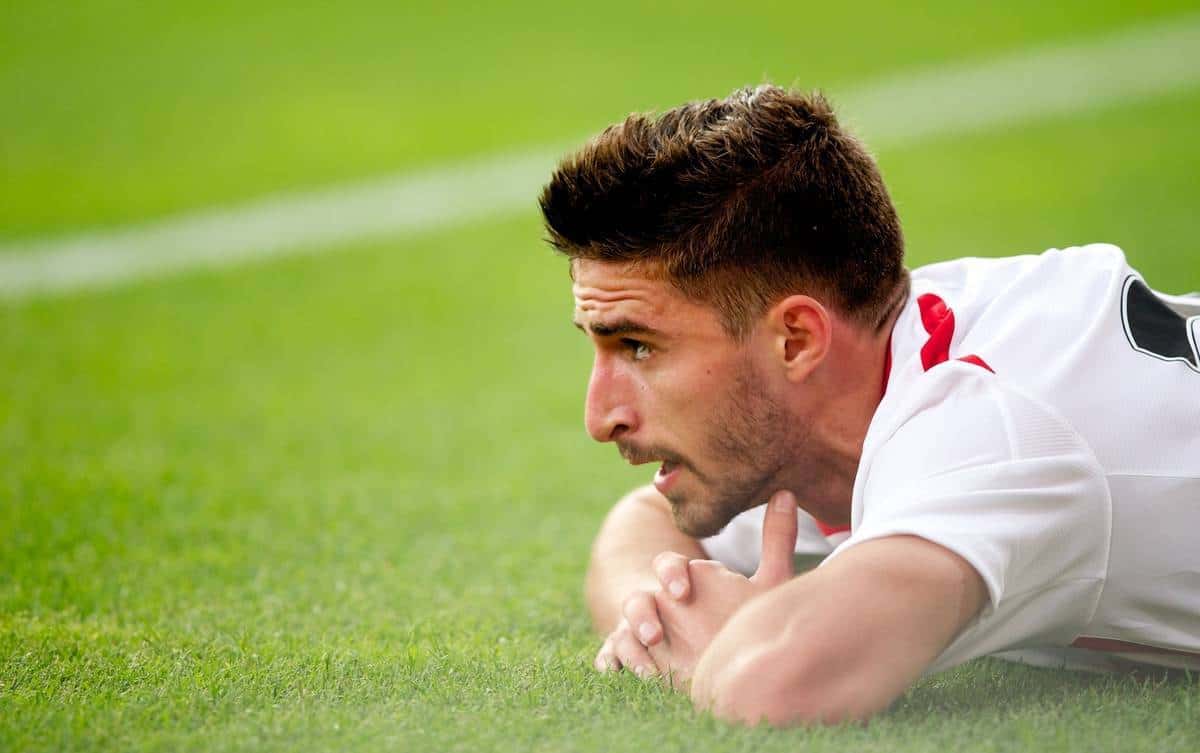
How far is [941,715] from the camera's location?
249cm

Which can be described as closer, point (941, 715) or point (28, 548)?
point (941, 715)

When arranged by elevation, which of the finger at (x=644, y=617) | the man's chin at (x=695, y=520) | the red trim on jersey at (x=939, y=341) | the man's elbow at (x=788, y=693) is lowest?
the finger at (x=644, y=617)

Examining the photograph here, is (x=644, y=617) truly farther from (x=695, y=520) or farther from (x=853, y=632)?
(x=853, y=632)

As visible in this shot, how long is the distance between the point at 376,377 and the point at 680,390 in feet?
13.1

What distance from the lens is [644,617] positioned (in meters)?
2.82

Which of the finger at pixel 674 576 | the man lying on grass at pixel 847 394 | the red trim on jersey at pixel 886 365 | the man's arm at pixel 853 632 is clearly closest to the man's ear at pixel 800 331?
the man lying on grass at pixel 847 394

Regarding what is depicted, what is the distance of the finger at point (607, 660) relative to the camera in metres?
2.84

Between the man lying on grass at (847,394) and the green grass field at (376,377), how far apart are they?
0.18m

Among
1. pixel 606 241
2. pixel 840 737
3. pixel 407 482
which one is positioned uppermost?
pixel 606 241

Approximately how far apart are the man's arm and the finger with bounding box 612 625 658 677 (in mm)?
433

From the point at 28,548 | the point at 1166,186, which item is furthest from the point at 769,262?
the point at 1166,186

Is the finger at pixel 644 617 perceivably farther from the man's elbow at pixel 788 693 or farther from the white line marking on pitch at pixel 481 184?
the white line marking on pitch at pixel 481 184

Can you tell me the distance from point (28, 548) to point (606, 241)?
7.18ft

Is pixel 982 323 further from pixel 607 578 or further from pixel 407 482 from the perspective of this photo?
pixel 407 482
